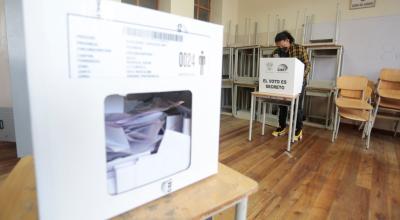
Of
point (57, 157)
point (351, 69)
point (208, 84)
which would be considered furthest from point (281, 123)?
point (57, 157)

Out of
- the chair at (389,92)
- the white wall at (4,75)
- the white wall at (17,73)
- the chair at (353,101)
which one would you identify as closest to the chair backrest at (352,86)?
the chair at (353,101)

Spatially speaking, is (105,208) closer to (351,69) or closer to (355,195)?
(355,195)

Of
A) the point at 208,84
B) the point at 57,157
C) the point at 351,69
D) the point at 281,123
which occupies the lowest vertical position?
the point at 281,123

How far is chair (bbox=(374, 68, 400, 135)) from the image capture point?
9.08ft

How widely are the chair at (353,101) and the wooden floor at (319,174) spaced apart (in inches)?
11.5

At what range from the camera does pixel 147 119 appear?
0.45 m

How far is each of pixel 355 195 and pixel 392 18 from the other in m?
2.81

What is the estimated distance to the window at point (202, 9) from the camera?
4.35 metres

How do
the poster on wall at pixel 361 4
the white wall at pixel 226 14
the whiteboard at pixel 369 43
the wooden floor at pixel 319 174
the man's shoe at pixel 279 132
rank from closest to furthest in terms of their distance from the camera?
1. the wooden floor at pixel 319 174
2. the man's shoe at pixel 279 132
3. the whiteboard at pixel 369 43
4. the poster on wall at pixel 361 4
5. the white wall at pixel 226 14

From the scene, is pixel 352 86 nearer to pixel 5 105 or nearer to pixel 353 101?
pixel 353 101

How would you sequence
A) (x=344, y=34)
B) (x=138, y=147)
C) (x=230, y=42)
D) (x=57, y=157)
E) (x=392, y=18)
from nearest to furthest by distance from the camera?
(x=57, y=157) < (x=138, y=147) < (x=392, y=18) < (x=344, y=34) < (x=230, y=42)

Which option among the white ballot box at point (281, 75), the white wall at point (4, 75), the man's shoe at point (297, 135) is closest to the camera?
the white wall at point (4, 75)

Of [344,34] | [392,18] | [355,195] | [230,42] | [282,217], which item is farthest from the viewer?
[230,42]

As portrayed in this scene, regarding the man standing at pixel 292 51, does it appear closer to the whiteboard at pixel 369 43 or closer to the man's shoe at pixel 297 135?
the man's shoe at pixel 297 135
